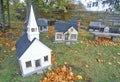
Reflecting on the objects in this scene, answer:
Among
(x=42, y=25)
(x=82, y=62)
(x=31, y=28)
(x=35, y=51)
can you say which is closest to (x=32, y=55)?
(x=35, y=51)

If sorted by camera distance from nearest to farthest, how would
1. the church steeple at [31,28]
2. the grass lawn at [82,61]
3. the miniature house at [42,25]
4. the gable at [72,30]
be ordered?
the church steeple at [31,28], the grass lawn at [82,61], the gable at [72,30], the miniature house at [42,25]

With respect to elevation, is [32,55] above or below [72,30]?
below

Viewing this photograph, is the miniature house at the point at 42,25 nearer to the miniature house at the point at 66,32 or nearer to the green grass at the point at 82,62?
the green grass at the point at 82,62

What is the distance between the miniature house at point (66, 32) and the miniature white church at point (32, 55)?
2441 mm

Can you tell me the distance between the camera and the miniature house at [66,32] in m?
11.0

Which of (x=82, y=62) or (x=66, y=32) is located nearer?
(x=82, y=62)

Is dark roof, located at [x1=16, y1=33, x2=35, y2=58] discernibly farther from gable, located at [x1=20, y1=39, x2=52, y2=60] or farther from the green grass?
the green grass

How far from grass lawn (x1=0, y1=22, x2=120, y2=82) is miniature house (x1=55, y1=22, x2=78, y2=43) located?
415mm

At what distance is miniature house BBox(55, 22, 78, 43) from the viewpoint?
10961 mm

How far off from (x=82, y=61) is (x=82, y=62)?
94 millimetres

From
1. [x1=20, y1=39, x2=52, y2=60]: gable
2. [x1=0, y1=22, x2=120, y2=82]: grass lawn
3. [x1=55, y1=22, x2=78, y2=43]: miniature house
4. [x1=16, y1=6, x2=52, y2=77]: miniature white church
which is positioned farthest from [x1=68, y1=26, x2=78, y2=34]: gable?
[x1=20, y1=39, x2=52, y2=60]: gable

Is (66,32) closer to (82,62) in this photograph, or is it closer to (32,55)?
(82,62)

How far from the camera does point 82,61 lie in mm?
10016

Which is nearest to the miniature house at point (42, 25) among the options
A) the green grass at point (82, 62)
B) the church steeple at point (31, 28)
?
the green grass at point (82, 62)
